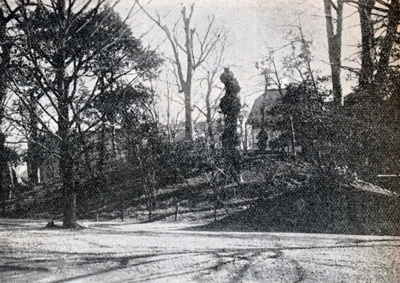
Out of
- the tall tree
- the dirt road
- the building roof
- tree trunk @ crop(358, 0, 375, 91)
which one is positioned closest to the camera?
the dirt road

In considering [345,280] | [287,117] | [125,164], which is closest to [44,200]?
[125,164]

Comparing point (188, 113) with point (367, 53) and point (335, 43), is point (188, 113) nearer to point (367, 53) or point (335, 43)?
point (335, 43)

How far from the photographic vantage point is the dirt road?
5.43 metres

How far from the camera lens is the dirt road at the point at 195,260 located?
17.8ft

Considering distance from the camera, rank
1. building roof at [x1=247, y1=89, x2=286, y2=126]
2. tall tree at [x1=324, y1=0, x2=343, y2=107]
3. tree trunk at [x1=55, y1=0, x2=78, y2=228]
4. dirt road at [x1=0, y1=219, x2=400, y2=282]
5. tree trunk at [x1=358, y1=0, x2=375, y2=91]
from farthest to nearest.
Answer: building roof at [x1=247, y1=89, x2=286, y2=126] < tall tree at [x1=324, y1=0, x2=343, y2=107] < tree trunk at [x1=358, y1=0, x2=375, y2=91] < tree trunk at [x1=55, y1=0, x2=78, y2=228] < dirt road at [x1=0, y1=219, x2=400, y2=282]

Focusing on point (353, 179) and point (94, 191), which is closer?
point (353, 179)

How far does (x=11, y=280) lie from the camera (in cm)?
514

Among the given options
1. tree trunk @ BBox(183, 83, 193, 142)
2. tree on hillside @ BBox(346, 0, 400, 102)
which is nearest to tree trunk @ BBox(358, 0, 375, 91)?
tree on hillside @ BBox(346, 0, 400, 102)

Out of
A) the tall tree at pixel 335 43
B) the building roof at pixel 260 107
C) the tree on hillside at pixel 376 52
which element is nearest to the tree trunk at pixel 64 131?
the tree on hillside at pixel 376 52

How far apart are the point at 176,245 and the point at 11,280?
3.34m

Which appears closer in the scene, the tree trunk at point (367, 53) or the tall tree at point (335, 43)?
the tree trunk at point (367, 53)

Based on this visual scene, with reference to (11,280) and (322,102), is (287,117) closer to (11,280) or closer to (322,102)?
(322,102)

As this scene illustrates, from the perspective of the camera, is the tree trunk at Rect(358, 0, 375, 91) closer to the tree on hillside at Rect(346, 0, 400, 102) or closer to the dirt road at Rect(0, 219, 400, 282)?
the tree on hillside at Rect(346, 0, 400, 102)

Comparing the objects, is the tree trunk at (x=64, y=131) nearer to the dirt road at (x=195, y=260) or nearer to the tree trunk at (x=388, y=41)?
the dirt road at (x=195, y=260)
